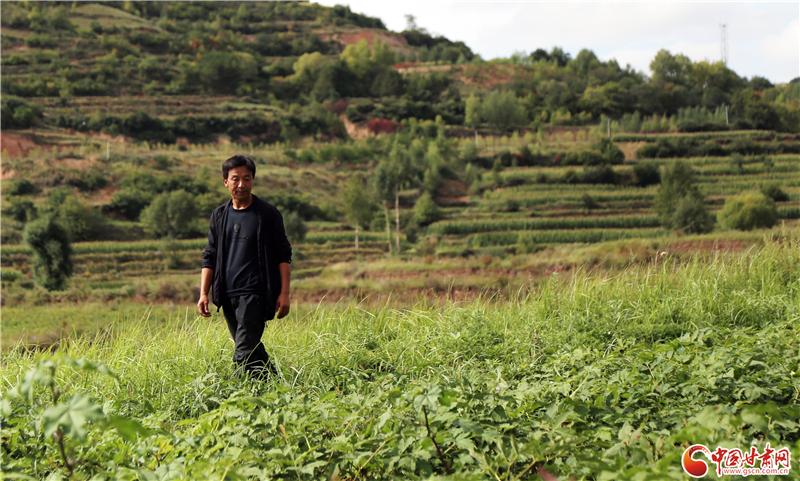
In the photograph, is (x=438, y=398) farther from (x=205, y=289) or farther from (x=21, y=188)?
(x=21, y=188)

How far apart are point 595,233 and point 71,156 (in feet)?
115

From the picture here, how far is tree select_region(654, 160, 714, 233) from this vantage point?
28203 mm

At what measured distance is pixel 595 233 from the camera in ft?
95.0

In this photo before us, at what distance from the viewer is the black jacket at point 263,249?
3.07m

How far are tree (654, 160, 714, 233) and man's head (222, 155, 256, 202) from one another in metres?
29.8

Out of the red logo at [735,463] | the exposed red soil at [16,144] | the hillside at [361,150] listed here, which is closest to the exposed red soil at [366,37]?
the hillside at [361,150]

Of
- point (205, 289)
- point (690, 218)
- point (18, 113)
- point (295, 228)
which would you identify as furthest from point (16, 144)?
point (690, 218)

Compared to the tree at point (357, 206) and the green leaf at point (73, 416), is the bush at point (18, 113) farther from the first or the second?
the green leaf at point (73, 416)

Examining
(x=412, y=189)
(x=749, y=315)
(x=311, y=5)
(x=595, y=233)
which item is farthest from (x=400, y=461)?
(x=311, y=5)

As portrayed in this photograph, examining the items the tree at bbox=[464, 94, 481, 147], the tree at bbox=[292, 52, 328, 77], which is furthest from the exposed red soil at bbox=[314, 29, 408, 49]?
the tree at bbox=[464, 94, 481, 147]

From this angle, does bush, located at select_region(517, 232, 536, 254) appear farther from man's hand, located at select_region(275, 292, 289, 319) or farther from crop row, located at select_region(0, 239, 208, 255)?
man's hand, located at select_region(275, 292, 289, 319)

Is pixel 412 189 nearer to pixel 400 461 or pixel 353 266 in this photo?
pixel 353 266

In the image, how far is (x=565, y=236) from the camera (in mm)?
29219

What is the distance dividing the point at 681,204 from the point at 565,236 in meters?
6.42
